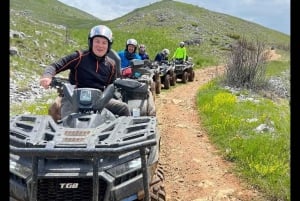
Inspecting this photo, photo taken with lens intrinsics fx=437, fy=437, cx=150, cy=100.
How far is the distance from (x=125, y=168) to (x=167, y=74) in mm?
12686

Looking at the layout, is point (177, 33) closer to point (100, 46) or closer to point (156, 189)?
point (100, 46)

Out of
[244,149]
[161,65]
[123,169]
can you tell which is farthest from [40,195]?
[161,65]

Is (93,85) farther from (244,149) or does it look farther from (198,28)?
(198,28)

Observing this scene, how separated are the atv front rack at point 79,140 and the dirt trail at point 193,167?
1868 mm

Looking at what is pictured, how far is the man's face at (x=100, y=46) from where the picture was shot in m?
4.66

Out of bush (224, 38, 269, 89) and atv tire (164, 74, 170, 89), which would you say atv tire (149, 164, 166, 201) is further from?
atv tire (164, 74, 170, 89)

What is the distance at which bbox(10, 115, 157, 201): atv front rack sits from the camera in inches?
122

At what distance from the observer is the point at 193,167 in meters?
6.43

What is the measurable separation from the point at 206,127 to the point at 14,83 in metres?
5.85

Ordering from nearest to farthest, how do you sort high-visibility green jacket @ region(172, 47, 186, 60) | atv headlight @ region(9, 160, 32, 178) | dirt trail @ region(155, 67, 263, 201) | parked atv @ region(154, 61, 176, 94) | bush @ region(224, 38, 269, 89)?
atv headlight @ region(9, 160, 32, 178) → dirt trail @ region(155, 67, 263, 201) → bush @ region(224, 38, 269, 89) → parked atv @ region(154, 61, 176, 94) → high-visibility green jacket @ region(172, 47, 186, 60)

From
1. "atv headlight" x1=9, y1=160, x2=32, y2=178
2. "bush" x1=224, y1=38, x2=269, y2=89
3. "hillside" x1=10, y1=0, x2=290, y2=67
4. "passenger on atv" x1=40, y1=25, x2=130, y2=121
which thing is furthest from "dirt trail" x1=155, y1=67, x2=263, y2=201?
"hillside" x1=10, y1=0, x2=290, y2=67

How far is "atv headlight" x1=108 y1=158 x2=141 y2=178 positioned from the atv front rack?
13cm

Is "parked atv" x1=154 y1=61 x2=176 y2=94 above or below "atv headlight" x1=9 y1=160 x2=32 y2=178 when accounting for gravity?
above

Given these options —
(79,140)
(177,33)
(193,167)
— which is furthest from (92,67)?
(177,33)
